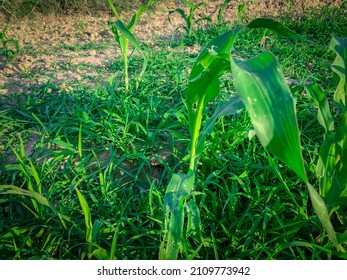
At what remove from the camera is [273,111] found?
0.63 metres

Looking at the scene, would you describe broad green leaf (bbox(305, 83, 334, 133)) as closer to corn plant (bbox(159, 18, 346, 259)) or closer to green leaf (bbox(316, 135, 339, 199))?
green leaf (bbox(316, 135, 339, 199))

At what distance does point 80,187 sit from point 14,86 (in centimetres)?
103

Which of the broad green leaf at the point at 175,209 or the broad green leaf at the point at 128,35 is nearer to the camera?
the broad green leaf at the point at 175,209

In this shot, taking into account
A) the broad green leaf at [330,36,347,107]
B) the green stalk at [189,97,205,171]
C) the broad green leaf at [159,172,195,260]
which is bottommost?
the broad green leaf at [159,172,195,260]

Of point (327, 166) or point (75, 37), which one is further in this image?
point (75, 37)

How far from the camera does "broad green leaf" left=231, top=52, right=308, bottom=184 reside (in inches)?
24.4

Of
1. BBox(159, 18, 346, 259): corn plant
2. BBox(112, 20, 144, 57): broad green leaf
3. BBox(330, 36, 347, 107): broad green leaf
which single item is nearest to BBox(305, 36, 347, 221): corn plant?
BBox(330, 36, 347, 107): broad green leaf

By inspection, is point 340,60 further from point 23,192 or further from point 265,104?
point 23,192

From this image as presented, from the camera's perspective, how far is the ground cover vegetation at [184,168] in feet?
2.77

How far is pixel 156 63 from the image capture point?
216 centimetres

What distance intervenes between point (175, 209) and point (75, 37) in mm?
2204

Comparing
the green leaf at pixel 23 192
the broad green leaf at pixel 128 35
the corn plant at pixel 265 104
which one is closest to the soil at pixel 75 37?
the broad green leaf at pixel 128 35

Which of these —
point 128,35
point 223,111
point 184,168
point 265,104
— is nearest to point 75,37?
point 128,35

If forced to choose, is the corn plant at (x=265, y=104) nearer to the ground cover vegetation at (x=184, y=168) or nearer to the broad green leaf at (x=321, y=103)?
the ground cover vegetation at (x=184, y=168)
